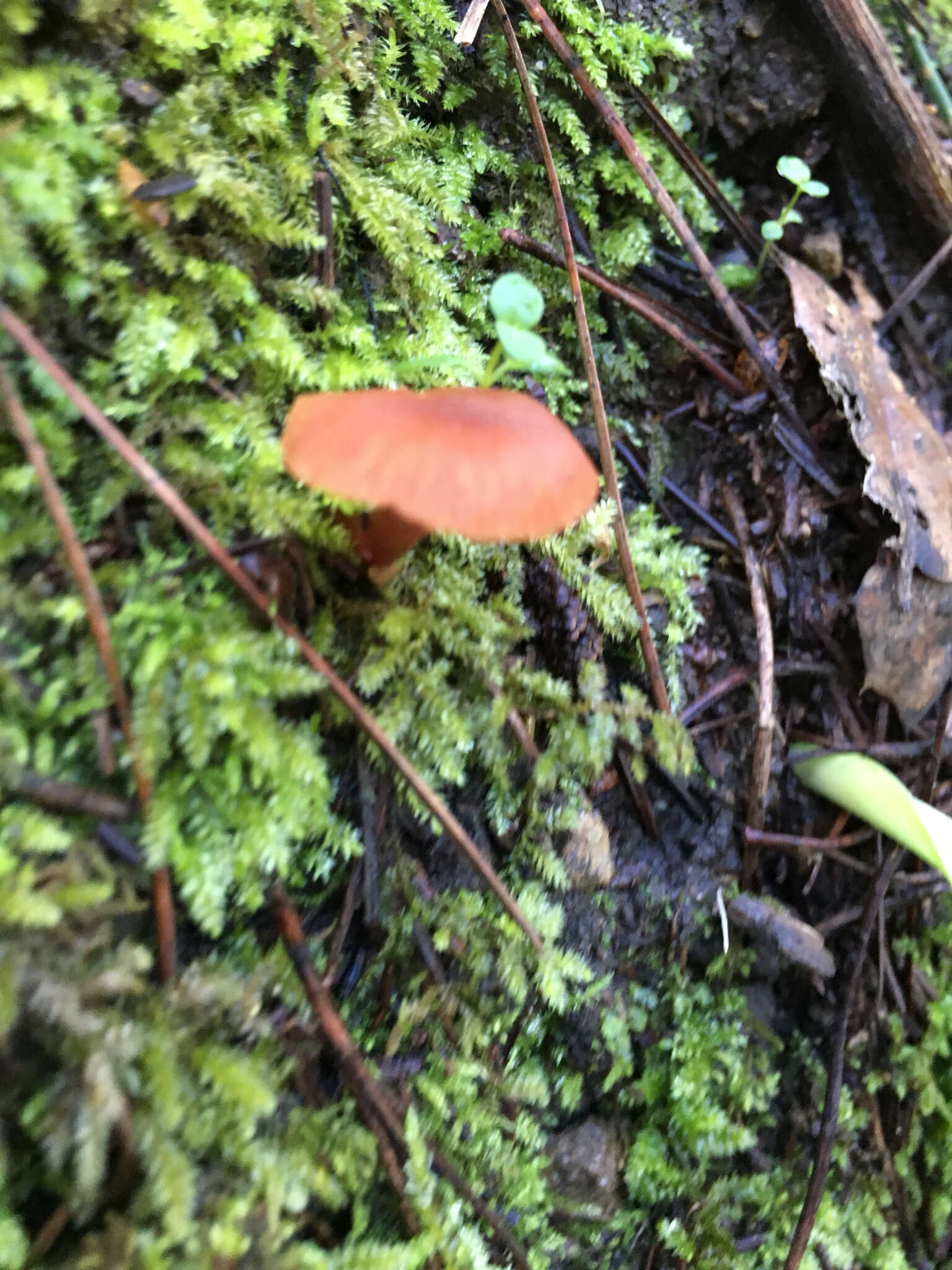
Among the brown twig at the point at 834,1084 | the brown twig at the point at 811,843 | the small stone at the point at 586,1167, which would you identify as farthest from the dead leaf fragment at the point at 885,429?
the small stone at the point at 586,1167

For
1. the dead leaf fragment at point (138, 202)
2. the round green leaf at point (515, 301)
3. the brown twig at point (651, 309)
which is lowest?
the dead leaf fragment at point (138, 202)

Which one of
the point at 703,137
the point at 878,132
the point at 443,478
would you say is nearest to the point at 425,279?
the point at 443,478

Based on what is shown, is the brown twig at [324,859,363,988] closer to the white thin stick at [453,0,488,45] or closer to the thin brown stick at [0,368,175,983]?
the thin brown stick at [0,368,175,983]

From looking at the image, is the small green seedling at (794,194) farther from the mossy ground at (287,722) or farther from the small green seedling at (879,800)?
the small green seedling at (879,800)

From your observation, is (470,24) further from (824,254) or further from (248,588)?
(248,588)

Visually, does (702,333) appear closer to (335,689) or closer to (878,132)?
(878,132)

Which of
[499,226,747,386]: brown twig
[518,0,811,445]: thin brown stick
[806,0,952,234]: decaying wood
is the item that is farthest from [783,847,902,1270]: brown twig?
[806,0,952,234]: decaying wood

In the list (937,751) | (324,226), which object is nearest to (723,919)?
(937,751)
